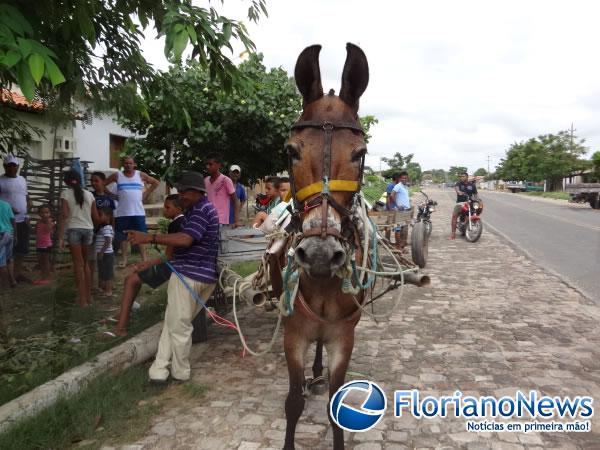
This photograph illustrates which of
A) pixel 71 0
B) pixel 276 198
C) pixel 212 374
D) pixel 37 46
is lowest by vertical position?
pixel 212 374

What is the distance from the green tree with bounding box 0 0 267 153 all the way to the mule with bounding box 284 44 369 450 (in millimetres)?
853

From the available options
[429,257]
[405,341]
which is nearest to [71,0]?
[405,341]

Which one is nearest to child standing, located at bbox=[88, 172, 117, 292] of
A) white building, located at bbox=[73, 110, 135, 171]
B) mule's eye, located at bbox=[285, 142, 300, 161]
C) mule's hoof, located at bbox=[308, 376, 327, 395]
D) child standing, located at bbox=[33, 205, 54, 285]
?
child standing, located at bbox=[33, 205, 54, 285]

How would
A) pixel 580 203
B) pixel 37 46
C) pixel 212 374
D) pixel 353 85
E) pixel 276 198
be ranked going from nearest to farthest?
pixel 37 46 → pixel 353 85 → pixel 212 374 → pixel 276 198 → pixel 580 203

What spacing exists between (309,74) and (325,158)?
0.69m

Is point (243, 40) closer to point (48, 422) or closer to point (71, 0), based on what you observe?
point (71, 0)

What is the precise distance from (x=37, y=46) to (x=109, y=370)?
A: 2.74 meters

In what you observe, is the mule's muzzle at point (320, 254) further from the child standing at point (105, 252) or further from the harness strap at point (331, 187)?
the child standing at point (105, 252)

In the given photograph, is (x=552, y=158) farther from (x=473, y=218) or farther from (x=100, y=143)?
(x=100, y=143)

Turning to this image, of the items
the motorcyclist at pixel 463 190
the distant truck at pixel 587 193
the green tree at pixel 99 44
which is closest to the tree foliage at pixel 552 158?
the distant truck at pixel 587 193

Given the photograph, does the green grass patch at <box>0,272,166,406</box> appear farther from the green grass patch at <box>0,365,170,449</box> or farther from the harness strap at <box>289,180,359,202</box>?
the harness strap at <box>289,180,359,202</box>

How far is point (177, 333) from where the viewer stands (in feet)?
13.0

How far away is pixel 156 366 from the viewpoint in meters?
3.92

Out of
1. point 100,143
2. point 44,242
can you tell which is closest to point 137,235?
point 44,242
